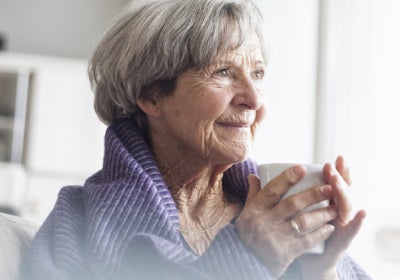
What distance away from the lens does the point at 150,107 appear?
1259 millimetres

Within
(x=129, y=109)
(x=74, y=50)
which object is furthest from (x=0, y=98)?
(x=129, y=109)

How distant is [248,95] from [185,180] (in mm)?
200

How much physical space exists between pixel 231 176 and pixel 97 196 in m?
0.28

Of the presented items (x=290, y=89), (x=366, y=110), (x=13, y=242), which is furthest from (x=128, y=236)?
(x=290, y=89)

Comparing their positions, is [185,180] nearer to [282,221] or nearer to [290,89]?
[282,221]

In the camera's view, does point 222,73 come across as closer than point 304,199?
No

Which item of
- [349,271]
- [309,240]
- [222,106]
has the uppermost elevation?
[222,106]

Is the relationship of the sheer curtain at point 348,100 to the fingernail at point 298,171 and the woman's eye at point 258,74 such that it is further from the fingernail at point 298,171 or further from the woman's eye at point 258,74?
the fingernail at point 298,171

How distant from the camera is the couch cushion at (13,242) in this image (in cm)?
104

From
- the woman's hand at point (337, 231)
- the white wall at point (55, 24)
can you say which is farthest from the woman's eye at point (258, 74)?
the white wall at point (55, 24)

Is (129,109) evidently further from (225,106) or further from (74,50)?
(74,50)

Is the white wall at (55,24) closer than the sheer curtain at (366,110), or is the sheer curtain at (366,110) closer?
the sheer curtain at (366,110)

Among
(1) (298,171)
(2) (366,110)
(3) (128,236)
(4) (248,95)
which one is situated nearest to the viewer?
(1) (298,171)

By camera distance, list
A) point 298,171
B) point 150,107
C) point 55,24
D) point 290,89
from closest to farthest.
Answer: point 298,171 < point 150,107 < point 290,89 < point 55,24
